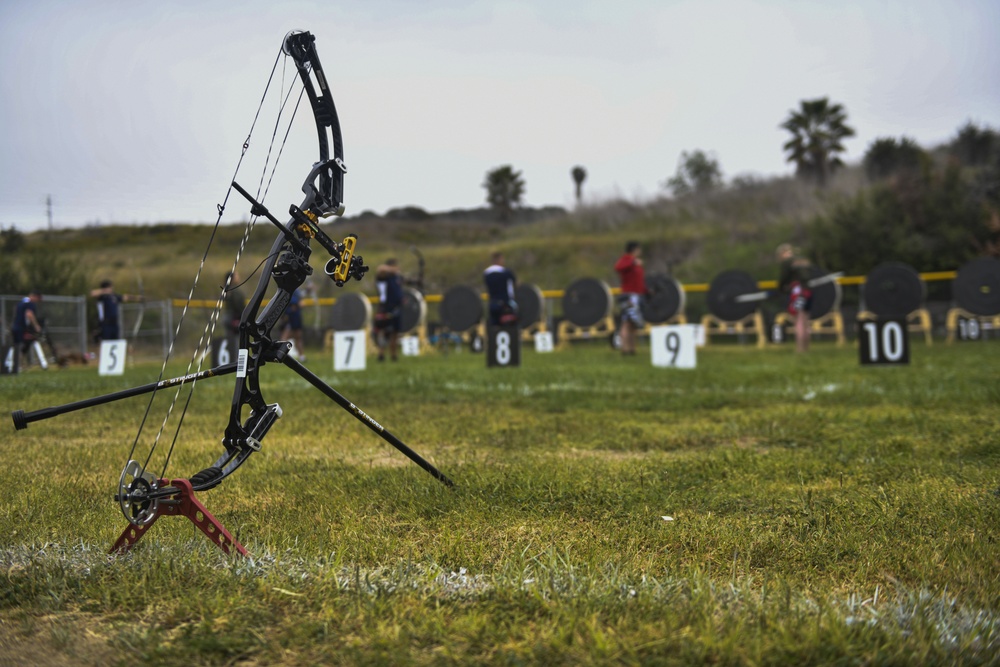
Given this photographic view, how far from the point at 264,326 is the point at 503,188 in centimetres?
5179

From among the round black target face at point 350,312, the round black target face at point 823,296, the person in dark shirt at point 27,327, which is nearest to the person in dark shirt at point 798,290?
the round black target face at point 823,296

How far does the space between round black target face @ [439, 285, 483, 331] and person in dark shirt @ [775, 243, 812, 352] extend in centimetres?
979

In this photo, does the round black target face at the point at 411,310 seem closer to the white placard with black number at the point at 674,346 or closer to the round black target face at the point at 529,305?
the round black target face at the point at 529,305

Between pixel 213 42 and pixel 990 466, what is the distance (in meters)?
3.98

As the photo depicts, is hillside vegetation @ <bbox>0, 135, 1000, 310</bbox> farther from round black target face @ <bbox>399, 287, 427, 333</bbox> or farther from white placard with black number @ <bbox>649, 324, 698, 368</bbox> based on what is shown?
white placard with black number @ <bbox>649, 324, 698, 368</bbox>

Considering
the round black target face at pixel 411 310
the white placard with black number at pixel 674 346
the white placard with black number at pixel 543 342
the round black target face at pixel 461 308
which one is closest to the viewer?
the white placard with black number at pixel 674 346

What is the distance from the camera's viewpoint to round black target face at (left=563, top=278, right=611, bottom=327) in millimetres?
22469

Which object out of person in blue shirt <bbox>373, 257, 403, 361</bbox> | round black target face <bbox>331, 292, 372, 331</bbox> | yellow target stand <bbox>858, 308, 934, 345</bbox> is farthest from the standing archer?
yellow target stand <bbox>858, 308, 934, 345</bbox>

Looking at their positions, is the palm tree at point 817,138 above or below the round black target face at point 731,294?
above

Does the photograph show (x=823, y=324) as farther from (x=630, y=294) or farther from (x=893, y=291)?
(x=630, y=294)

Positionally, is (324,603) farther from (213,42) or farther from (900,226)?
(900,226)

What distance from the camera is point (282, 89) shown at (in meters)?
3.13

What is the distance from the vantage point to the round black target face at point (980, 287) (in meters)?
19.3

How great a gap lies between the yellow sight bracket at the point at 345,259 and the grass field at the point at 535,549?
86cm
